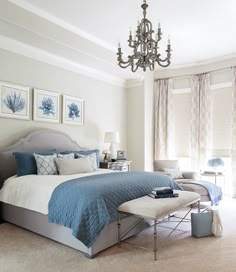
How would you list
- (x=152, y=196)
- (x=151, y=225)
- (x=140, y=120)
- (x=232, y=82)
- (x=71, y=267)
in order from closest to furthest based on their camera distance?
(x=71, y=267), (x=152, y=196), (x=151, y=225), (x=232, y=82), (x=140, y=120)

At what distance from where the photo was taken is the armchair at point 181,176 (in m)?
4.34

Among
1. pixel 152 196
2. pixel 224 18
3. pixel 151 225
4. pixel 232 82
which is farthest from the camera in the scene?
pixel 232 82

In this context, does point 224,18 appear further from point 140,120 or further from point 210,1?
point 140,120

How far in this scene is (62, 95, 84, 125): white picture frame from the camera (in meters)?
5.00

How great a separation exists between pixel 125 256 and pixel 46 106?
3.04 meters

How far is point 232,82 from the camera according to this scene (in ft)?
18.2

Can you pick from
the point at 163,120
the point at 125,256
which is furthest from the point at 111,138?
the point at 125,256

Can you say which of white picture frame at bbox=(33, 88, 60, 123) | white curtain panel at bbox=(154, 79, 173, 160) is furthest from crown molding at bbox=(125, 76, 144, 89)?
white picture frame at bbox=(33, 88, 60, 123)

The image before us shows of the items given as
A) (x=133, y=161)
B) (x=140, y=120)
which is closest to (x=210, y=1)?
(x=140, y=120)

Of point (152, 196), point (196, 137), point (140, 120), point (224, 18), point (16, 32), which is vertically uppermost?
point (224, 18)

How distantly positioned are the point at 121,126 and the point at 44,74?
8.31ft

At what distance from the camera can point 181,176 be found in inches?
208

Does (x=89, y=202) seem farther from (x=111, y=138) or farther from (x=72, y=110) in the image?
(x=111, y=138)

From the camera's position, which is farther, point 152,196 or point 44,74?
point 44,74
